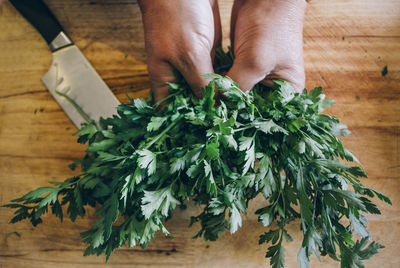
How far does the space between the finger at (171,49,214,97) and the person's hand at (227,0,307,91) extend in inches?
3.9

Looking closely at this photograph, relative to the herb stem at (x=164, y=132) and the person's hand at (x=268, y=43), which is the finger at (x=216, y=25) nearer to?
the person's hand at (x=268, y=43)

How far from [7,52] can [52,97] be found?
31cm

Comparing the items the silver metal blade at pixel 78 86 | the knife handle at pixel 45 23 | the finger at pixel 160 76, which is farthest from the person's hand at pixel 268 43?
the knife handle at pixel 45 23

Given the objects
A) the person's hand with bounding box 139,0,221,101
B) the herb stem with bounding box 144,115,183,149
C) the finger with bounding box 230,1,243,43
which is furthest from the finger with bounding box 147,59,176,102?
the finger with bounding box 230,1,243,43

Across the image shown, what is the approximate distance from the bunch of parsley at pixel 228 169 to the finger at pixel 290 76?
81 millimetres

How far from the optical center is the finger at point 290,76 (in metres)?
0.99

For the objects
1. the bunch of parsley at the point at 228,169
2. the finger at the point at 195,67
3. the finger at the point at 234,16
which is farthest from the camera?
the finger at the point at 234,16

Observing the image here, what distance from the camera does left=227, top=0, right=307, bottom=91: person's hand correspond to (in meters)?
0.95

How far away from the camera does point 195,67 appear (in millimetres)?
938

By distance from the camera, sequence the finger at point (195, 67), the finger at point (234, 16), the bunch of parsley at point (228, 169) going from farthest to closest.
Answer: the finger at point (234, 16) → the finger at point (195, 67) → the bunch of parsley at point (228, 169)

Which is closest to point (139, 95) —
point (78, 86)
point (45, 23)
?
point (78, 86)

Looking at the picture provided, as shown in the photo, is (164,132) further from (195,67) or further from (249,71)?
(249,71)

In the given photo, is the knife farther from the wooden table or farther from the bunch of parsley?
the bunch of parsley

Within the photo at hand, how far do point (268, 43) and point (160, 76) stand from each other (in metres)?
0.40
